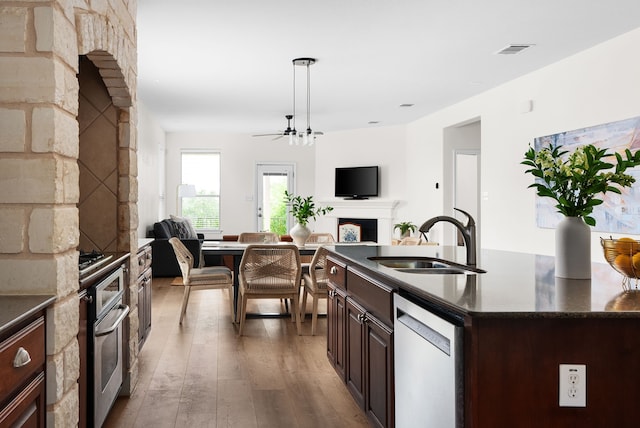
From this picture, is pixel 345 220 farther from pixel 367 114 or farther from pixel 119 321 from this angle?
pixel 119 321

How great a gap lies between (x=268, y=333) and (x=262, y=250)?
82 centimetres

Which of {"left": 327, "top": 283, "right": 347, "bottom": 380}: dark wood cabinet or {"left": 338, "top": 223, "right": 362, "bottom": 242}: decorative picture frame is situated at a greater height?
{"left": 338, "top": 223, "right": 362, "bottom": 242}: decorative picture frame

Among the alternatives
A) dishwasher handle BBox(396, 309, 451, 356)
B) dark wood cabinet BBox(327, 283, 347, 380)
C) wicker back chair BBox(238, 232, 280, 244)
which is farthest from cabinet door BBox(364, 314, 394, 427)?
wicker back chair BBox(238, 232, 280, 244)

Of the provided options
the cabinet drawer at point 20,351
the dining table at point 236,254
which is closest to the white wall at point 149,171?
the dining table at point 236,254

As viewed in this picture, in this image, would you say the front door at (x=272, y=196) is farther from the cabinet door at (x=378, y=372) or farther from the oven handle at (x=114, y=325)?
the cabinet door at (x=378, y=372)

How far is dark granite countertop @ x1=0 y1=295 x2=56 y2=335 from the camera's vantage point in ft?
4.83

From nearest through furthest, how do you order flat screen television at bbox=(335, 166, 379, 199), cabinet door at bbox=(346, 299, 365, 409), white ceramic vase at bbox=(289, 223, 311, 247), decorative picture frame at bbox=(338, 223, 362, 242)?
cabinet door at bbox=(346, 299, 365, 409) → white ceramic vase at bbox=(289, 223, 311, 247) → flat screen television at bbox=(335, 166, 379, 199) → decorative picture frame at bbox=(338, 223, 362, 242)

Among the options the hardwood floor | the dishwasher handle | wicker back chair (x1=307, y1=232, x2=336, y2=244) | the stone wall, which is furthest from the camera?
wicker back chair (x1=307, y1=232, x2=336, y2=244)

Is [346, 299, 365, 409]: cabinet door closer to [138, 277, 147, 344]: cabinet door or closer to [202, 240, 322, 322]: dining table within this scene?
[138, 277, 147, 344]: cabinet door

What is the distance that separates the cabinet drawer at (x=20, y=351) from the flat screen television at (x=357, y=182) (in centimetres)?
965

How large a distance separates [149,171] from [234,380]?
6517 mm

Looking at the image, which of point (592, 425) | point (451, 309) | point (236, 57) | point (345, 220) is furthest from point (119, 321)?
point (345, 220)

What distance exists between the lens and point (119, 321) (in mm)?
2936

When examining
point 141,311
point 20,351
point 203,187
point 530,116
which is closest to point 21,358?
point 20,351
